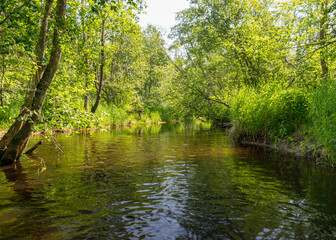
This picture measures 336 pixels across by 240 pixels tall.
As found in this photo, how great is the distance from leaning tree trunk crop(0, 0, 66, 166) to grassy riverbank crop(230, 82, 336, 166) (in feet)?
29.0

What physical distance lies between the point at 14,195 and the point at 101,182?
1966mm

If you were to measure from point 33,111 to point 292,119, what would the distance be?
35.8ft

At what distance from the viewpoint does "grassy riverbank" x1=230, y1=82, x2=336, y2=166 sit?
7871 mm

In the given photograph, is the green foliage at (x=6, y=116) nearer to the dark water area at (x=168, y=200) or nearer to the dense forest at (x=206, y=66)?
the dense forest at (x=206, y=66)

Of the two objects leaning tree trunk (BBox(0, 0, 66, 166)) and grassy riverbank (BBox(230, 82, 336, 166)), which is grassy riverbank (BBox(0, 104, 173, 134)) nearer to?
leaning tree trunk (BBox(0, 0, 66, 166))

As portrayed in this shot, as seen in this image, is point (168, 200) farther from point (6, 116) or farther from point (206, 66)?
point (206, 66)

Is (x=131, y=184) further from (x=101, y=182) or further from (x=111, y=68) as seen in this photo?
(x=111, y=68)

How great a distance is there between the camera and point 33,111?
6871mm

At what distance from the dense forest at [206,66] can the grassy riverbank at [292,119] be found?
5cm

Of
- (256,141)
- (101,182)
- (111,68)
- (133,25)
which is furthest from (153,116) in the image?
(101,182)

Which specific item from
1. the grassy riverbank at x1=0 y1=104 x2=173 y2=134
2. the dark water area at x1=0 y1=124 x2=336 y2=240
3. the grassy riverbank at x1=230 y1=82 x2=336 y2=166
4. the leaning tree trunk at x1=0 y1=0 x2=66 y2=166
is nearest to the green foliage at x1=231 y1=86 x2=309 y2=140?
the grassy riverbank at x1=230 y1=82 x2=336 y2=166

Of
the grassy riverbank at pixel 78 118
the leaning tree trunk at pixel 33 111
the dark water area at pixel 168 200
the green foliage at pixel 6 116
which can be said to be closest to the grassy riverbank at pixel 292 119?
the dark water area at pixel 168 200

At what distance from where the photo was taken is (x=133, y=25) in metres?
15.4

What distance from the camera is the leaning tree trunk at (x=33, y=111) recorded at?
23.9 ft
